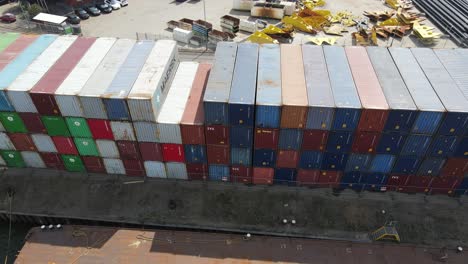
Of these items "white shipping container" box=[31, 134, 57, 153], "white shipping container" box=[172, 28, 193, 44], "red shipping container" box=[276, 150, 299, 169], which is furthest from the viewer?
"white shipping container" box=[172, 28, 193, 44]

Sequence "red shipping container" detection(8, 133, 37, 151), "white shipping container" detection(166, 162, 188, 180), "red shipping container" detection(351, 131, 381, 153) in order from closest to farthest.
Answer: "red shipping container" detection(351, 131, 381, 153)
"red shipping container" detection(8, 133, 37, 151)
"white shipping container" detection(166, 162, 188, 180)

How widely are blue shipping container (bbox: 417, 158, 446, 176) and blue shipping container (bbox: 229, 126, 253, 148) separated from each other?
18.0 metres

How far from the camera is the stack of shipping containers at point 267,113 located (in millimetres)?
31312

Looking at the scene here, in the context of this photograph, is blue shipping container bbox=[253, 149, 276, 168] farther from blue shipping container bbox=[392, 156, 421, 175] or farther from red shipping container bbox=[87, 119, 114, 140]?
red shipping container bbox=[87, 119, 114, 140]

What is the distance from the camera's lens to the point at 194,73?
3922 cm

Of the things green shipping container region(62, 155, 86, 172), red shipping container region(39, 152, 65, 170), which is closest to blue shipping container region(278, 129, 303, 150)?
green shipping container region(62, 155, 86, 172)

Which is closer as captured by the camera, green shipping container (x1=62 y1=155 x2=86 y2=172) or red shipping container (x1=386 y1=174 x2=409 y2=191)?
red shipping container (x1=386 y1=174 x2=409 y2=191)

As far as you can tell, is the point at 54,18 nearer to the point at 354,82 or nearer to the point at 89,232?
the point at 89,232

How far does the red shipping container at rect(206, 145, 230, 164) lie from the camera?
115 ft

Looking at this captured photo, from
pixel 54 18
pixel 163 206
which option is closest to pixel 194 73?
pixel 163 206

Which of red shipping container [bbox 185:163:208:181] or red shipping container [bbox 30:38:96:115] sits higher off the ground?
red shipping container [bbox 30:38:96:115]

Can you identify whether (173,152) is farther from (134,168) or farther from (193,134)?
(134,168)

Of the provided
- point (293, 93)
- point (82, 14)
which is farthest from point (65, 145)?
point (82, 14)

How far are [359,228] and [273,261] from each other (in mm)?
9856
